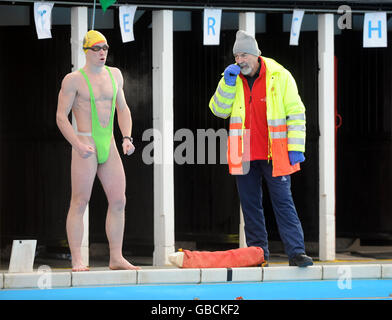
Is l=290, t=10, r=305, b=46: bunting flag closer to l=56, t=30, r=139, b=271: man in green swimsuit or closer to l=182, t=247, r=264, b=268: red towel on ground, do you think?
l=56, t=30, r=139, b=271: man in green swimsuit

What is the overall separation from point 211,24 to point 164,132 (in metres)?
1.30

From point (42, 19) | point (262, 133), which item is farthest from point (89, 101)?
point (42, 19)

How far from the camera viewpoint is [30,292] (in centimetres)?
461

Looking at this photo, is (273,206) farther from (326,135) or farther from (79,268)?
(326,135)

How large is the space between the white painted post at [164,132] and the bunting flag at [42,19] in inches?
49.0

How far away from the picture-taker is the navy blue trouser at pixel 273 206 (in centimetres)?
558

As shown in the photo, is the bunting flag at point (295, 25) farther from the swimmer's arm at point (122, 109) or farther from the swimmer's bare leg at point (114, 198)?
the swimmer's bare leg at point (114, 198)

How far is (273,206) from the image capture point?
18.7ft

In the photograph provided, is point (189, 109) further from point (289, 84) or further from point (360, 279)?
point (360, 279)

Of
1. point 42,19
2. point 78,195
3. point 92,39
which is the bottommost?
point 78,195

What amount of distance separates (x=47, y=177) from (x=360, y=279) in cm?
519

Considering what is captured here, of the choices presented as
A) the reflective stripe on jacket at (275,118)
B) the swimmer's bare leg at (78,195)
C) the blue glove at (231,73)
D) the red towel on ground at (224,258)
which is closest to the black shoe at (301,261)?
the red towel on ground at (224,258)

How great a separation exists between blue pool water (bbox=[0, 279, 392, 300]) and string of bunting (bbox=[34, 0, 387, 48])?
151 inches
